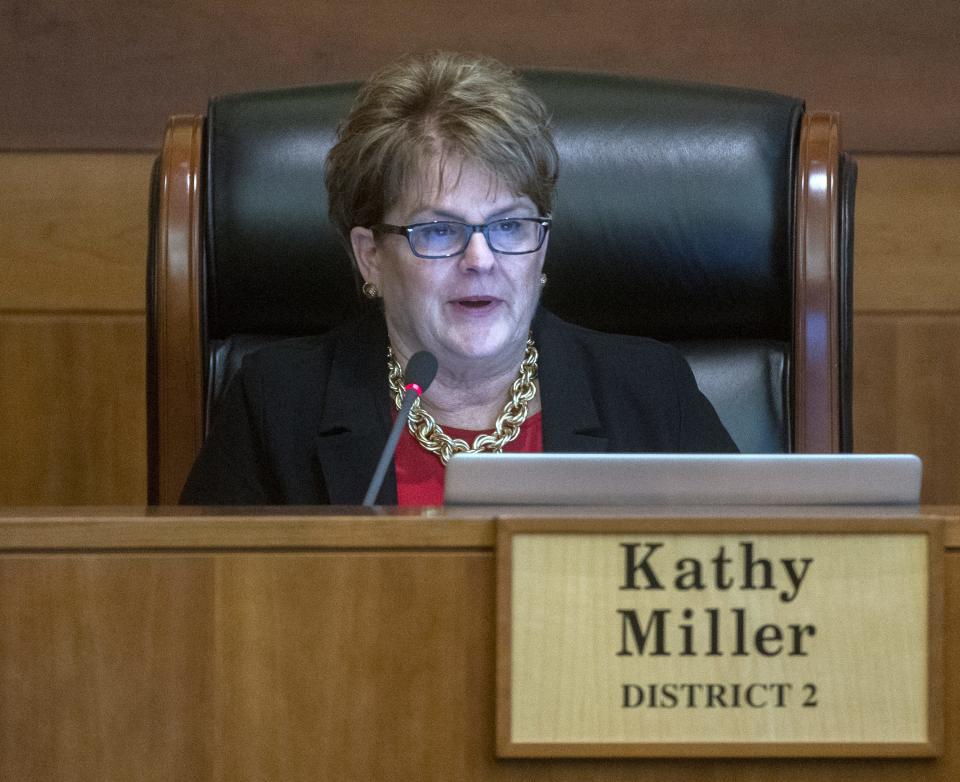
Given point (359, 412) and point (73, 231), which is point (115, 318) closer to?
point (73, 231)

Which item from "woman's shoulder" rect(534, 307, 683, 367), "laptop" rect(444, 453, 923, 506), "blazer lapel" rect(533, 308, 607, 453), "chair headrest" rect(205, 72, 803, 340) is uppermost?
"chair headrest" rect(205, 72, 803, 340)

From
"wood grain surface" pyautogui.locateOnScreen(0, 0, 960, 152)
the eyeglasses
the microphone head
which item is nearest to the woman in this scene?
the eyeglasses

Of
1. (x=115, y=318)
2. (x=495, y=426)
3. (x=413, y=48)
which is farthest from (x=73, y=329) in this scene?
(x=495, y=426)

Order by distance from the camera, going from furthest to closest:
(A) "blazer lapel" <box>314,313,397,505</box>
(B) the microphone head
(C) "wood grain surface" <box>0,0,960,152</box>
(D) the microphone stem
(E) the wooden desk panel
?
(C) "wood grain surface" <box>0,0,960,152</box> < (A) "blazer lapel" <box>314,313,397,505</box> < (B) the microphone head < (D) the microphone stem < (E) the wooden desk panel

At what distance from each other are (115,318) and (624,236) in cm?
95

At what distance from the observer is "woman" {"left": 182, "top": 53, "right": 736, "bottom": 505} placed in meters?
1.43

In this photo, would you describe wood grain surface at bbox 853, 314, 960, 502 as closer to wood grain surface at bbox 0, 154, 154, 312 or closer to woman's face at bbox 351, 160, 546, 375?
woman's face at bbox 351, 160, 546, 375

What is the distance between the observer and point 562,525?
25.2 inches

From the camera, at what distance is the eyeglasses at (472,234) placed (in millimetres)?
1424

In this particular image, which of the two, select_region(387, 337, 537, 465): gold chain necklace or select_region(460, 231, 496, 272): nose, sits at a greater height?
select_region(460, 231, 496, 272): nose

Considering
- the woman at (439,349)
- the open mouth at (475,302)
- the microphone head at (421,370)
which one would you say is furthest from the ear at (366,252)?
the microphone head at (421,370)

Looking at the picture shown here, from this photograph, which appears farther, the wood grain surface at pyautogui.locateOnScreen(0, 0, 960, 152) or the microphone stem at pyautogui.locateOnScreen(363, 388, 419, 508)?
the wood grain surface at pyautogui.locateOnScreen(0, 0, 960, 152)

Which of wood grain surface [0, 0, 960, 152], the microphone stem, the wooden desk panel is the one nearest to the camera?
the wooden desk panel

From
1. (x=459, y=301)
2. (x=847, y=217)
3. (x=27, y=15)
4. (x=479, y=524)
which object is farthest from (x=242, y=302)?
(x=479, y=524)
